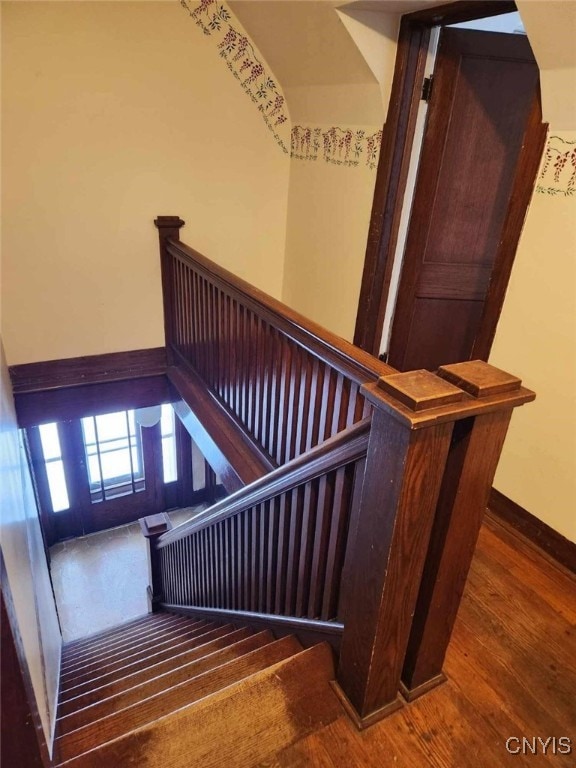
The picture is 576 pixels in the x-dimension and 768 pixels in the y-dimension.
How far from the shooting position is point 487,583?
1.77 metres

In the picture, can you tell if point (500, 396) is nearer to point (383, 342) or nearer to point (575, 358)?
point (575, 358)

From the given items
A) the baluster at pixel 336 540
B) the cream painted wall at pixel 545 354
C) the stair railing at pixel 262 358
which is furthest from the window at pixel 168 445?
the baluster at pixel 336 540

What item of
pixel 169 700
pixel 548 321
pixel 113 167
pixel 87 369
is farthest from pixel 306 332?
pixel 87 369

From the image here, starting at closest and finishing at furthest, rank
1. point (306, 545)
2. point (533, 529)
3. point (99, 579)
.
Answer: point (306, 545), point (533, 529), point (99, 579)

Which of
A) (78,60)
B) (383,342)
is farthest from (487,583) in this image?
(78,60)

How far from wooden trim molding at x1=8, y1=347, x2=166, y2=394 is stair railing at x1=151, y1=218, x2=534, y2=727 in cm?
Answer: 154

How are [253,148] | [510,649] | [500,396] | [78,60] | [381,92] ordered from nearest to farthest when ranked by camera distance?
[500,396] < [510,649] < [381,92] < [78,60] < [253,148]

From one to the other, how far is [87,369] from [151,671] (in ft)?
6.36

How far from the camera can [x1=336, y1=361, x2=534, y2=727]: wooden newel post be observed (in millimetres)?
943

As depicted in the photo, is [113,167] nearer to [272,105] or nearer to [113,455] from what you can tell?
[272,105]

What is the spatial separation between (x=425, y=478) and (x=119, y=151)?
2.71 metres

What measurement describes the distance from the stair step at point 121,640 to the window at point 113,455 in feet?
6.82

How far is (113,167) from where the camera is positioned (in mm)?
2793

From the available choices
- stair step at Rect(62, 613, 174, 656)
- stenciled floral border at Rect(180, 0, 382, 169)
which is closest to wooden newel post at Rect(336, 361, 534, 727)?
stenciled floral border at Rect(180, 0, 382, 169)
